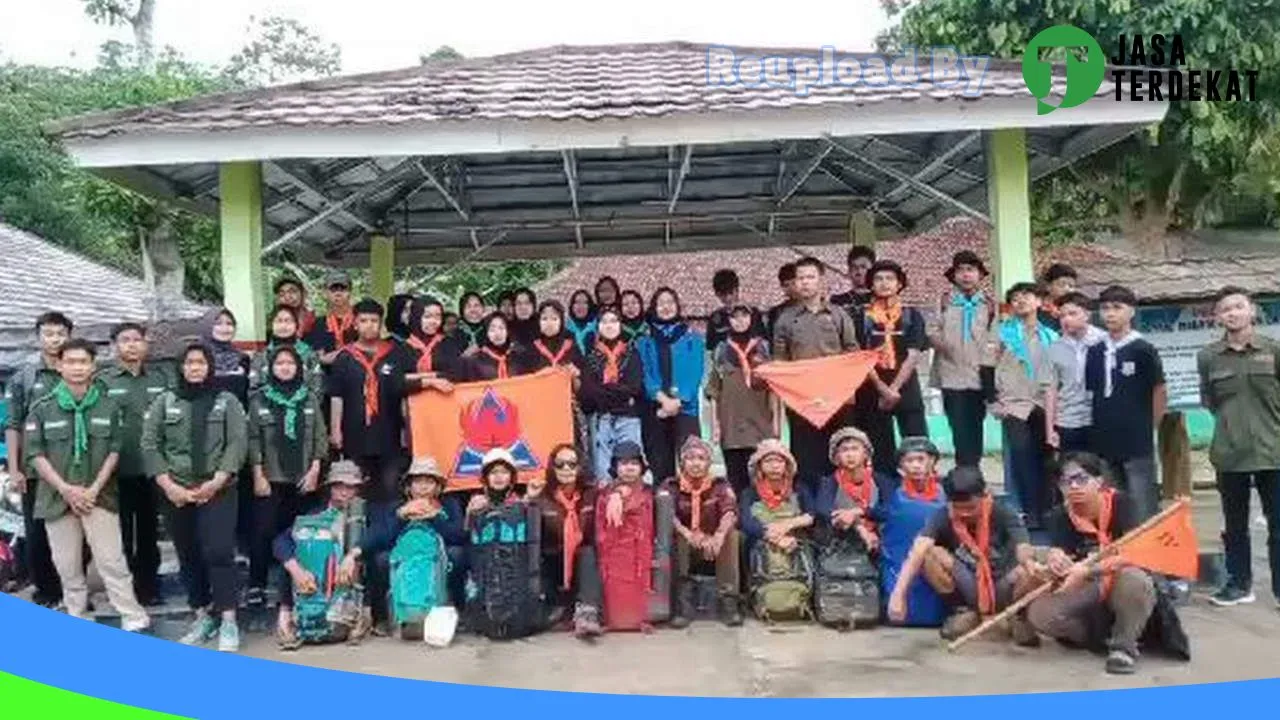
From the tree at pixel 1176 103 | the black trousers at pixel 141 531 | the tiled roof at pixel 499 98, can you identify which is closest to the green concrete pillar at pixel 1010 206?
the tiled roof at pixel 499 98

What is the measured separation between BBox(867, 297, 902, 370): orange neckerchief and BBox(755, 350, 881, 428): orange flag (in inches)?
4.4

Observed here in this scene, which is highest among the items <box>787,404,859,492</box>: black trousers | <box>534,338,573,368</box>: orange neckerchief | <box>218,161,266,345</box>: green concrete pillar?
<box>218,161,266,345</box>: green concrete pillar

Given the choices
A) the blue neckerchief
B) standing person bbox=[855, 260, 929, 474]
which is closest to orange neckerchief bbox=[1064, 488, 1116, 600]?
the blue neckerchief

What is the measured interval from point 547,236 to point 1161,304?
546 centimetres

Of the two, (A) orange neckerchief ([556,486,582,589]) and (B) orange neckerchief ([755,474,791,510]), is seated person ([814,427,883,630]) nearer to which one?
(B) orange neckerchief ([755,474,791,510])

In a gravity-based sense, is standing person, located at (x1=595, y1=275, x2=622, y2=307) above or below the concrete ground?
above

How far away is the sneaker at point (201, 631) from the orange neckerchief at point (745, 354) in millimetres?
2937

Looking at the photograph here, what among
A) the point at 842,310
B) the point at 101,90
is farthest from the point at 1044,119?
the point at 101,90

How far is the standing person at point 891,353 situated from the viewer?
659cm

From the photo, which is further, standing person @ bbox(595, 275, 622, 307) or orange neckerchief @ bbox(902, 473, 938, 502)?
standing person @ bbox(595, 275, 622, 307)

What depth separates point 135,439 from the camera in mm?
6148

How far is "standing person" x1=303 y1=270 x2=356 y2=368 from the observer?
694cm

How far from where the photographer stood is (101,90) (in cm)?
2064

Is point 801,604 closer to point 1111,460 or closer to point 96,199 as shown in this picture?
point 1111,460
